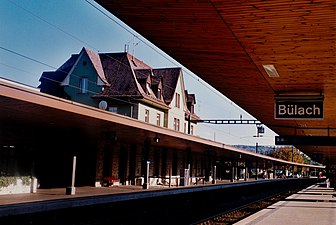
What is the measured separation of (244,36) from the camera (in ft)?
22.9

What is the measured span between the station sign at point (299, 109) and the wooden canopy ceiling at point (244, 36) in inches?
19.4

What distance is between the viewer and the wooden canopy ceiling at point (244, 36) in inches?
226

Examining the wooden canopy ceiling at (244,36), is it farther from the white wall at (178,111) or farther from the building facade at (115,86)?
the white wall at (178,111)

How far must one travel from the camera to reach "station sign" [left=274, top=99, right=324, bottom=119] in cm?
992

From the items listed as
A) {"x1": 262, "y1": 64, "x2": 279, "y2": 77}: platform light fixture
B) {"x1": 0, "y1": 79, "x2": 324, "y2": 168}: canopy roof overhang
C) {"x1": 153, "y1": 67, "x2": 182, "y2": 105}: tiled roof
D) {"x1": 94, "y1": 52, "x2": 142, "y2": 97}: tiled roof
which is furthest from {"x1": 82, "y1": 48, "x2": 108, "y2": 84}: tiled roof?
{"x1": 262, "y1": 64, "x2": 279, "y2": 77}: platform light fixture

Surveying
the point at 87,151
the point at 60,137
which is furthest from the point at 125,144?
the point at 60,137

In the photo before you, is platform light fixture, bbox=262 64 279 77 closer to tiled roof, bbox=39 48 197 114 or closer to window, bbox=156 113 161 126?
tiled roof, bbox=39 48 197 114

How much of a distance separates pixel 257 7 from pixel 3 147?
51.4 ft

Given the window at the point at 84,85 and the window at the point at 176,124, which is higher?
the window at the point at 84,85

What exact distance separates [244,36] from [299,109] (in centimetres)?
380

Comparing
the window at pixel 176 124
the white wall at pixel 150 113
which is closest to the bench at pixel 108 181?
the white wall at pixel 150 113

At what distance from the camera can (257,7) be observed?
Answer: 5660 mm

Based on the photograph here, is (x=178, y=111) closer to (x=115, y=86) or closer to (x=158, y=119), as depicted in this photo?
(x=158, y=119)

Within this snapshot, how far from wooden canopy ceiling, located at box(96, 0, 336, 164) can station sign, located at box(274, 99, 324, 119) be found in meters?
0.49
